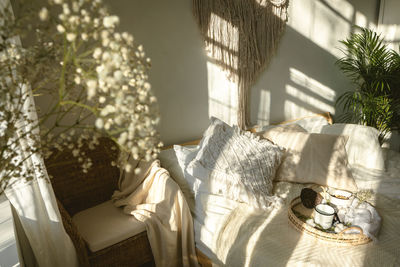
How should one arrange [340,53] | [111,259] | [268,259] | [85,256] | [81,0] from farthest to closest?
[340,53]
[111,259]
[85,256]
[268,259]
[81,0]

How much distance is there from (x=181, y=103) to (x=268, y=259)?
147 cm

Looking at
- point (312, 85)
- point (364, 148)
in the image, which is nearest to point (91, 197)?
point (364, 148)

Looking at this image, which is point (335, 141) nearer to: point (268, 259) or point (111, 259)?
point (268, 259)

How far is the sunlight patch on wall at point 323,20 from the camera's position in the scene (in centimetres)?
289

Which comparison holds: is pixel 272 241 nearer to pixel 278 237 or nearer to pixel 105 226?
pixel 278 237

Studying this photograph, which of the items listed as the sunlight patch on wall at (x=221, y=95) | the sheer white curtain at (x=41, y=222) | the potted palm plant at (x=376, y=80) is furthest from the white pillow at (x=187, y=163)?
the potted palm plant at (x=376, y=80)

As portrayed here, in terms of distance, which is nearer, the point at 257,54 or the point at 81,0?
the point at 81,0

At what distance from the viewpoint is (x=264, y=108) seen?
9.59 ft

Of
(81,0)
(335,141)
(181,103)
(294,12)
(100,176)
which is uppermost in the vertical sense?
(294,12)

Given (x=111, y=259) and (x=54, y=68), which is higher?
(x=54, y=68)

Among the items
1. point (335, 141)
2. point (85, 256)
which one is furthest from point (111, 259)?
point (335, 141)

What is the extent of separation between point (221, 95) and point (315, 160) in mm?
1031

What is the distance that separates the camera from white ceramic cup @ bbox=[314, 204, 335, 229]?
144 cm

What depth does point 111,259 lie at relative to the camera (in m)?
1.66
